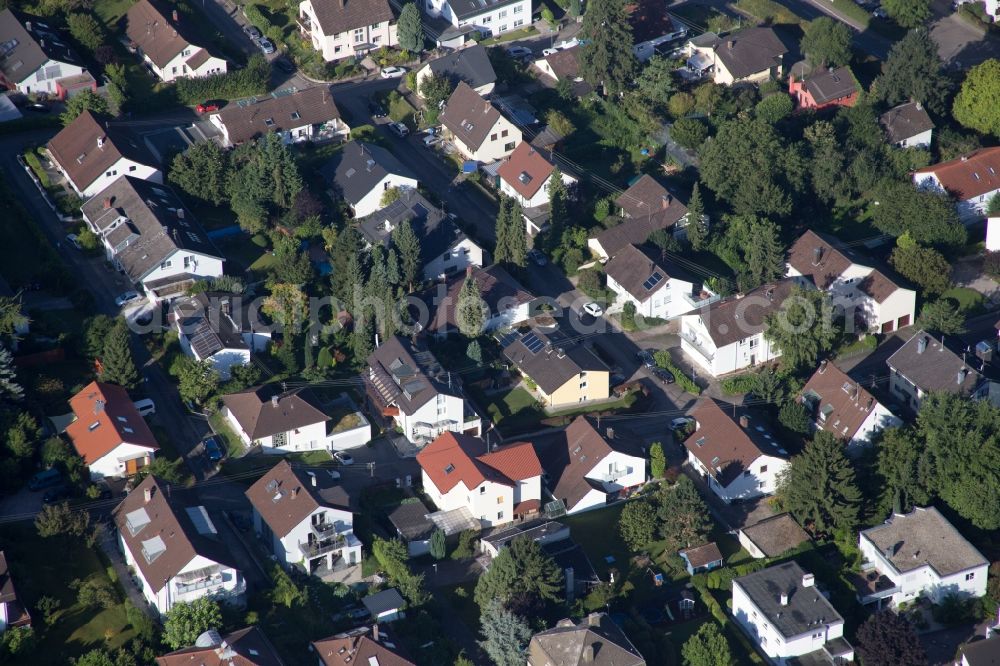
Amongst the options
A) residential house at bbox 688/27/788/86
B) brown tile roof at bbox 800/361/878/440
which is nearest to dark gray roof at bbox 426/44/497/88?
residential house at bbox 688/27/788/86

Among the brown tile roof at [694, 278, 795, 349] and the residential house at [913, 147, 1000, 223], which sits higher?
the brown tile roof at [694, 278, 795, 349]

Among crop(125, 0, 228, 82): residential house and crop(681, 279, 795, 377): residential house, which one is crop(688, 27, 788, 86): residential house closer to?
crop(681, 279, 795, 377): residential house

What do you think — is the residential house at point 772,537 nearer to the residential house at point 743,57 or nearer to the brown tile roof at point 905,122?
the brown tile roof at point 905,122

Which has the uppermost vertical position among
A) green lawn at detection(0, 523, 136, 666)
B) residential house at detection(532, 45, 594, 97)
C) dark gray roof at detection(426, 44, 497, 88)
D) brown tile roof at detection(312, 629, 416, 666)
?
green lawn at detection(0, 523, 136, 666)

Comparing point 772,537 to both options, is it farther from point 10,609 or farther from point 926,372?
point 10,609

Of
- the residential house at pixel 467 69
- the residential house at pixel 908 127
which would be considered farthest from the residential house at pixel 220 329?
the residential house at pixel 908 127
